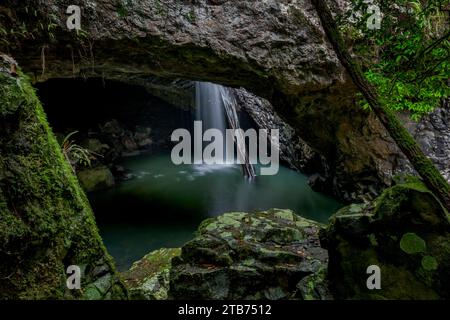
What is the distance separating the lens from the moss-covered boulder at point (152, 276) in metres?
4.29

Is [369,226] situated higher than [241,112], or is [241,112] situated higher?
[241,112]

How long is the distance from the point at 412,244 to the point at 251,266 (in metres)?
1.96

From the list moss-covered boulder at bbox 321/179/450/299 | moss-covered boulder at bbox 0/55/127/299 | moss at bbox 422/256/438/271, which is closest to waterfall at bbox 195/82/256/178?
moss-covered boulder at bbox 321/179/450/299

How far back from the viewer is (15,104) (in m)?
1.89

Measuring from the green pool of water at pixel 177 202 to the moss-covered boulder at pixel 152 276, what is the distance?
145cm

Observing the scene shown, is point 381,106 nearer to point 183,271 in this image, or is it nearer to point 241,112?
point 183,271

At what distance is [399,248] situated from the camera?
293cm

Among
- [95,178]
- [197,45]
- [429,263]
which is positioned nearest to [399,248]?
[429,263]

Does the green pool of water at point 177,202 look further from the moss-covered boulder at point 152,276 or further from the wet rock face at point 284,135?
the moss-covered boulder at point 152,276

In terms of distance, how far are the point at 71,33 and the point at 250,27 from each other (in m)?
3.36

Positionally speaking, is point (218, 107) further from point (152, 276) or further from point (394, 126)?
point (394, 126)

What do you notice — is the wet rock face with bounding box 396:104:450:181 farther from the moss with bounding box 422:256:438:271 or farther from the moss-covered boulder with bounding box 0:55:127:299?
the moss-covered boulder with bounding box 0:55:127:299

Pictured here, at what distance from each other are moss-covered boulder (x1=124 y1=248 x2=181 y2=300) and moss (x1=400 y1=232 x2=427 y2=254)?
9.90 feet
